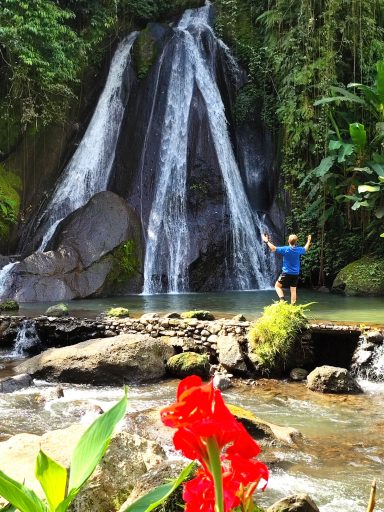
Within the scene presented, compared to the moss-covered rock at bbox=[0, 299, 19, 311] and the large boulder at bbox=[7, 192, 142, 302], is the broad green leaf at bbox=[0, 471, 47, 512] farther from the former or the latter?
the large boulder at bbox=[7, 192, 142, 302]

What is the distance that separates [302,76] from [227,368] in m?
11.7

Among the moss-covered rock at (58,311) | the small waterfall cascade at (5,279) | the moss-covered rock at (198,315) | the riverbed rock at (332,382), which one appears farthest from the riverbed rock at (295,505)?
the small waterfall cascade at (5,279)

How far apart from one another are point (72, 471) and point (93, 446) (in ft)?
0.21

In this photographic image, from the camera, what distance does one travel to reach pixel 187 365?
7.44 m

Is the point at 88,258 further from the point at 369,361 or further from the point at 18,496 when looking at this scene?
the point at 18,496

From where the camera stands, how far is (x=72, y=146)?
61.3ft

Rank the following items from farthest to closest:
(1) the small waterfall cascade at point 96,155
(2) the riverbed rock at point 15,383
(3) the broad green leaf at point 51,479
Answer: (1) the small waterfall cascade at point 96,155 < (2) the riverbed rock at point 15,383 < (3) the broad green leaf at point 51,479

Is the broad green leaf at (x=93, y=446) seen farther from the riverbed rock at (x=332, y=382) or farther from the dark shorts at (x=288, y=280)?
the dark shorts at (x=288, y=280)

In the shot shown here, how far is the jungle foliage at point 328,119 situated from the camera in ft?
50.8

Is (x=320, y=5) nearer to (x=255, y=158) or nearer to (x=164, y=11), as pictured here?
(x=255, y=158)

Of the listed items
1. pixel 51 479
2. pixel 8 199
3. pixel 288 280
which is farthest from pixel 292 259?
pixel 8 199

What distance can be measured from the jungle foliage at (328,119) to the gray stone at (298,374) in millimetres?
8252

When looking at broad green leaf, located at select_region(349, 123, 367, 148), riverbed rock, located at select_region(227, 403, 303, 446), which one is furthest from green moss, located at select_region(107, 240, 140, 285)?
riverbed rock, located at select_region(227, 403, 303, 446)

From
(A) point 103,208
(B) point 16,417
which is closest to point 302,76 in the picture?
(A) point 103,208
